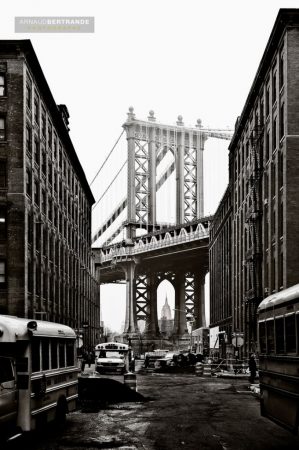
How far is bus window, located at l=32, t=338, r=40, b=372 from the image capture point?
16175mm

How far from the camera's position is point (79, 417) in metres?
22.1

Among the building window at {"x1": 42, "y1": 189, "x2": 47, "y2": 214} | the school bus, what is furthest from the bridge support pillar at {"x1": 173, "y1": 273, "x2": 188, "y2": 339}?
the school bus

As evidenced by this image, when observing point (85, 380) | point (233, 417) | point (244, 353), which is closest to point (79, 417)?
point (233, 417)

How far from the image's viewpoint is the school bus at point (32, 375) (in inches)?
552

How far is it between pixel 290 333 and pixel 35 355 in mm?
5437

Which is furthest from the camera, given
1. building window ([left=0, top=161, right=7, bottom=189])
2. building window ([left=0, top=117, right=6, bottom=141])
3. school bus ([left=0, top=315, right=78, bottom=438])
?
building window ([left=0, top=117, right=6, bottom=141])

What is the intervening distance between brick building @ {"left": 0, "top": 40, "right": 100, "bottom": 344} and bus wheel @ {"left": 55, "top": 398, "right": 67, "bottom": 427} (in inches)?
1121

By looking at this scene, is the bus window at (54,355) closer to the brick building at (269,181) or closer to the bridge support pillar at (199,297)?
the brick building at (269,181)

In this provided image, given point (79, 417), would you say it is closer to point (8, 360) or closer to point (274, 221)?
point (8, 360)

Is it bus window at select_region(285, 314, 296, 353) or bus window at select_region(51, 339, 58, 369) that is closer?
bus window at select_region(285, 314, 296, 353)

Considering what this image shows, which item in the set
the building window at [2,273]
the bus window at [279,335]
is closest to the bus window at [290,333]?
the bus window at [279,335]

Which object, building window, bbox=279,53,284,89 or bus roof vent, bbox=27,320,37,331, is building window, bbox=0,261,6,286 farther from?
bus roof vent, bbox=27,320,37,331

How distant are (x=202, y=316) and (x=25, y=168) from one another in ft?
337

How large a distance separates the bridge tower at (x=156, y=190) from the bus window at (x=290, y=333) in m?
125
